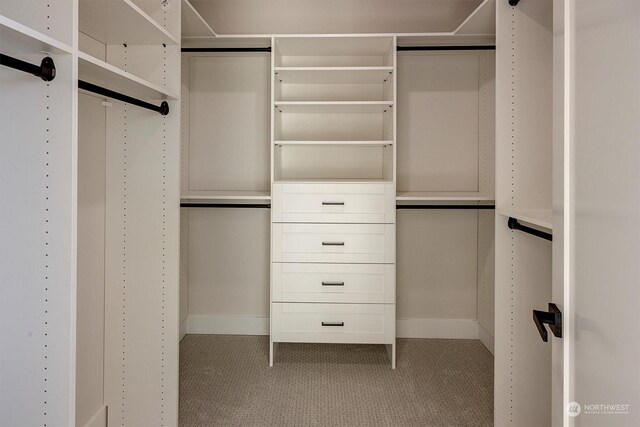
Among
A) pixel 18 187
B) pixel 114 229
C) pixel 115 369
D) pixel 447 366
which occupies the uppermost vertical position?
pixel 18 187

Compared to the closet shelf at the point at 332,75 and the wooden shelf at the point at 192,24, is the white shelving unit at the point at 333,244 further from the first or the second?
the wooden shelf at the point at 192,24

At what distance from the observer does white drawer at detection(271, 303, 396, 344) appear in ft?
8.73

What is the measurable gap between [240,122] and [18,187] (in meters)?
2.18

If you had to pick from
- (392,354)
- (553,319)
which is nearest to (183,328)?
(392,354)

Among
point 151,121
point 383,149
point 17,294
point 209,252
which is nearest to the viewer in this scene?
point 17,294

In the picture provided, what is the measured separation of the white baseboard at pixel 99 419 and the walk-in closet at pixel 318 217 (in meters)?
0.02

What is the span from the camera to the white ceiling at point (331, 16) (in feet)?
10.3

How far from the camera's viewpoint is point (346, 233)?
264 cm

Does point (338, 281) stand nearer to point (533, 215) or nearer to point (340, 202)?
point (340, 202)

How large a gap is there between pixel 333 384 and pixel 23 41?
6.99ft

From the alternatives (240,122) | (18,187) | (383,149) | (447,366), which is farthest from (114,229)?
(447,366)

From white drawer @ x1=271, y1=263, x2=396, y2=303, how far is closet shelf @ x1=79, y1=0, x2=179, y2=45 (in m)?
1.36

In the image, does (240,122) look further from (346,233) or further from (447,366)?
(447,366)

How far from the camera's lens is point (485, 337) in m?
3.10
